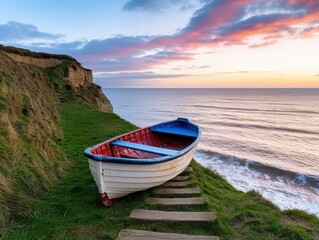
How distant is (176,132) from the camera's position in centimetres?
1050

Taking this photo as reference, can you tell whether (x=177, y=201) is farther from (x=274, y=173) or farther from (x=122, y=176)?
(x=274, y=173)

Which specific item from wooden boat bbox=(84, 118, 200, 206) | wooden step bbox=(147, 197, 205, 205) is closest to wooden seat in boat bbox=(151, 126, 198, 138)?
wooden boat bbox=(84, 118, 200, 206)

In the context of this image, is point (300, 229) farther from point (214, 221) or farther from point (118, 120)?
point (118, 120)

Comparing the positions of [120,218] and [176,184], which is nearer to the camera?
[120,218]

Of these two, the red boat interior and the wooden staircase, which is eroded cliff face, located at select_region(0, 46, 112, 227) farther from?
the wooden staircase

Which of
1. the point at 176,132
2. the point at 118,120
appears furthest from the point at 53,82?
the point at 176,132

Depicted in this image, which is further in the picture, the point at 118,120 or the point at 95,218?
the point at 118,120

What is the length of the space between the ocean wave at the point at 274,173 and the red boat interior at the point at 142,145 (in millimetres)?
7586

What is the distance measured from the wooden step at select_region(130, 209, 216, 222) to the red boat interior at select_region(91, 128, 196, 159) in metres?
1.86

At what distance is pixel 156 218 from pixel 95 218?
3.87 feet

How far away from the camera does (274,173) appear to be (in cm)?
1609

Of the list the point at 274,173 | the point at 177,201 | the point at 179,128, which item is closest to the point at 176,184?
the point at 177,201

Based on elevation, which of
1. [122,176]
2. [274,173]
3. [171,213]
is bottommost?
[274,173]

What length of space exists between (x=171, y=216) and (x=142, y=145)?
280cm
